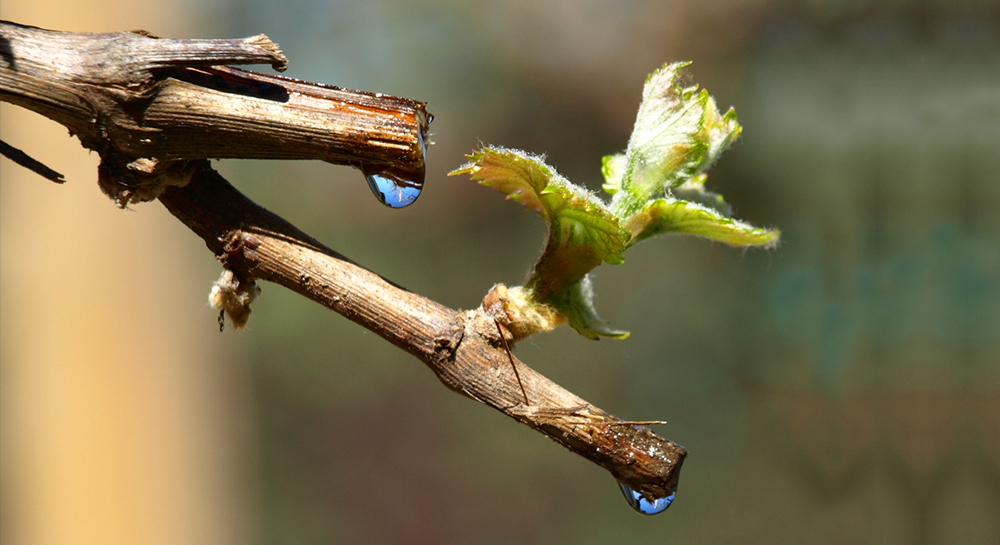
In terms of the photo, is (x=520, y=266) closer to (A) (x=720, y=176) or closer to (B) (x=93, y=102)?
(A) (x=720, y=176)

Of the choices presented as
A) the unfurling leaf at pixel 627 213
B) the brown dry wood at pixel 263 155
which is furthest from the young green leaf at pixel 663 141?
the brown dry wood at pixel 263 155

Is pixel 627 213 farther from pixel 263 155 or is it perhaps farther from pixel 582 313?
pixel 263 155

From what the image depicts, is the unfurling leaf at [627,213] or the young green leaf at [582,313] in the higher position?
the unfurling leaf at [627,213]

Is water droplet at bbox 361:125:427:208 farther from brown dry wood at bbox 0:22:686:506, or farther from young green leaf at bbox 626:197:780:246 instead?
young green leaf at bbox 626:197:780:246

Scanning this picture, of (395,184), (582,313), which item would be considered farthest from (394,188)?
(582,313)

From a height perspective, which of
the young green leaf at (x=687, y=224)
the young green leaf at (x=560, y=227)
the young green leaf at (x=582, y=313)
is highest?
the young green leaf at (x=687, y=224)

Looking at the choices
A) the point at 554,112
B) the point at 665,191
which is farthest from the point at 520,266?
the point at 665,191

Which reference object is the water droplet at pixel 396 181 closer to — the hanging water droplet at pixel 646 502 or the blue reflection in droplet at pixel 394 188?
the blue reflection in droplet at pixel 394 188
